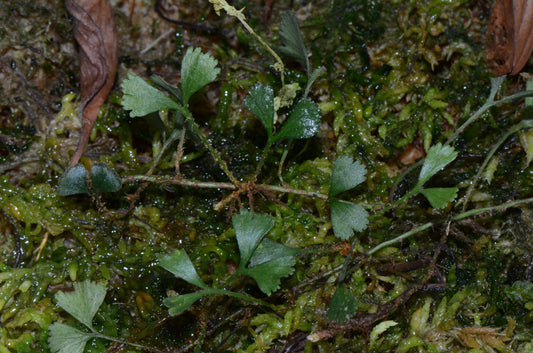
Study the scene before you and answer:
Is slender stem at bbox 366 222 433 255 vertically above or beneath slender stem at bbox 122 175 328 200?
beneath

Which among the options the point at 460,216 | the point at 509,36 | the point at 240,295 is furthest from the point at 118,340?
the point at 509,36

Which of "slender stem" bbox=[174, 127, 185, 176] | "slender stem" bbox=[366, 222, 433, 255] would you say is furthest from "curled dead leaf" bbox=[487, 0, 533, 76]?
"slender stem" bbox=[174, 127, 185, 176]

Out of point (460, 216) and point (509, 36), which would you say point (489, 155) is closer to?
point (460, 216)

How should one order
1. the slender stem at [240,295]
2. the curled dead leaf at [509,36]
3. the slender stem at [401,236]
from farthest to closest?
the curled dead leaf at [509,36] < the slender stem at [401,236] < the slender stem at [240,295]

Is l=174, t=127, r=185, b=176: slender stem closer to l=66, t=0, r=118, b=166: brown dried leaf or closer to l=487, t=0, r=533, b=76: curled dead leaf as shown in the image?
l=66, t=0, r=118, b=166: brown dried leaf

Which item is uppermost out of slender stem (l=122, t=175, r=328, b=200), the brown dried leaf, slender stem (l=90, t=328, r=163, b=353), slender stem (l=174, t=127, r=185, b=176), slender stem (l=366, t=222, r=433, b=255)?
the brown dried leaf

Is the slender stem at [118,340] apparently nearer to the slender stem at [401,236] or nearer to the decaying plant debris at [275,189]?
the decaying plant debris at [275,189]

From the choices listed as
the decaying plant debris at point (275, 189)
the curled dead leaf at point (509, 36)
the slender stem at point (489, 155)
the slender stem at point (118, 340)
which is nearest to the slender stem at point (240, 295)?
the decaying plant debris at point (275, 189)

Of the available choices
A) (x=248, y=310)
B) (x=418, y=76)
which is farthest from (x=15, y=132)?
(x=418, y=76)
